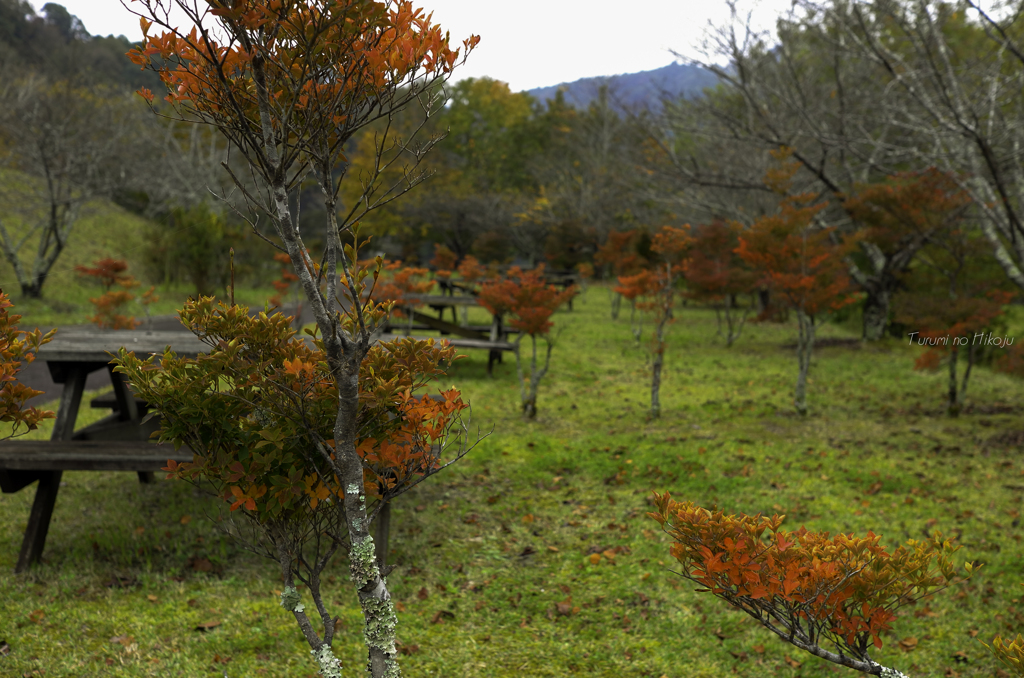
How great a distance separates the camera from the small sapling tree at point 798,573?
6.56ft

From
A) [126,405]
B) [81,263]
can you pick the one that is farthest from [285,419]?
[81,263]

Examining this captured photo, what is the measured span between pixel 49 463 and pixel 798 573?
4052 mm

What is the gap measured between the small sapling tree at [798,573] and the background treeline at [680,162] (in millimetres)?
1596

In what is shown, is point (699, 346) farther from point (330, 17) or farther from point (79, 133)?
point (79, 133)

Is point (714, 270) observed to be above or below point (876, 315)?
above

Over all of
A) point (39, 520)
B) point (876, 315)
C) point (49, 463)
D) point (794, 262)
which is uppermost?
point (794, 262)

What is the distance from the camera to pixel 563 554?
431 cm

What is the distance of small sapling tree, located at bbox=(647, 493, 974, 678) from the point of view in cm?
200

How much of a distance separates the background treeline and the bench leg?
2.17 metres

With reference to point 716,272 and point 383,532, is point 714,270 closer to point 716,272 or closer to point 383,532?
point 716,272

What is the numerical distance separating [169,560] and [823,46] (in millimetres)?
15199

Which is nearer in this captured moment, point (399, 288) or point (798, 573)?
point (798, 573)

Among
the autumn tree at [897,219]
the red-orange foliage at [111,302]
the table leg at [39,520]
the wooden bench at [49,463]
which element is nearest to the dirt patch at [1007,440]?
the autumn tree at [897,219]

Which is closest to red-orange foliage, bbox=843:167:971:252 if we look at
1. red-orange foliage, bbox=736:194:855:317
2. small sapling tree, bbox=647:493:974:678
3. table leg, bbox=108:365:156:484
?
red-orange foliage, bbox=736:194:855:317
